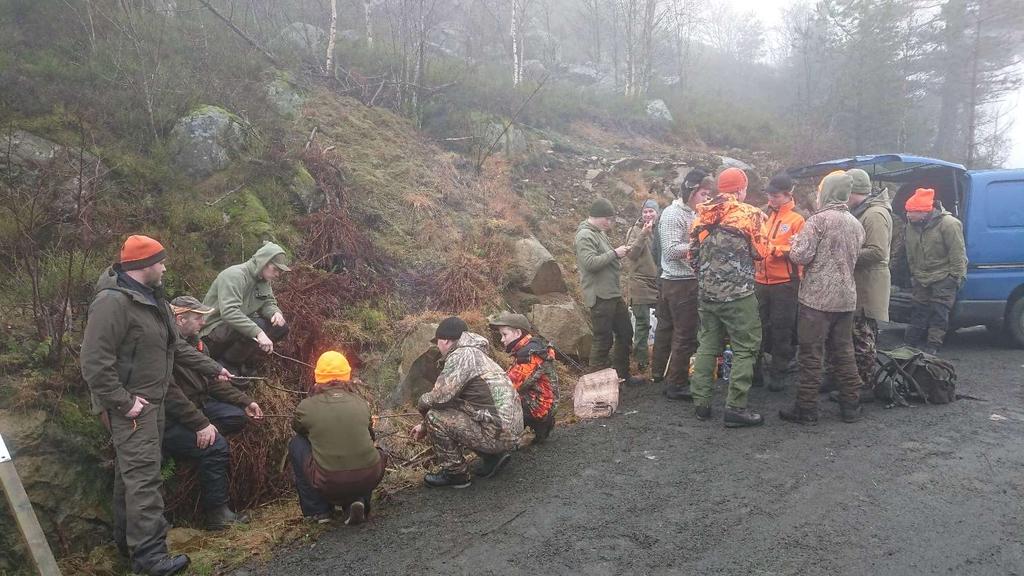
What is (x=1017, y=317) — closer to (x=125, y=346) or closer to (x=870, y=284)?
(x=870, y=284)

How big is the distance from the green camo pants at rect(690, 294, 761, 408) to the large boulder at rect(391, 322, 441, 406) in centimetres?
263

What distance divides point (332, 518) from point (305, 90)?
8.71 meters

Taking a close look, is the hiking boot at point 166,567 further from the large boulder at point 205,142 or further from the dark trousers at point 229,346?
the large boulder at point 205,142

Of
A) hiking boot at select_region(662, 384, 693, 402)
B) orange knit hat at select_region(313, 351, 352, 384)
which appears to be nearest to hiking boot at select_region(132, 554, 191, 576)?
orange knit hat at select_region(313, 351, 352, 384)

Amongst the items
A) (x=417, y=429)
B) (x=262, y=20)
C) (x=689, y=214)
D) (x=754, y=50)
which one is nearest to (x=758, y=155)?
(x=689, y=214)

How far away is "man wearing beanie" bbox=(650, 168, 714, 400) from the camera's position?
5707 millimetres

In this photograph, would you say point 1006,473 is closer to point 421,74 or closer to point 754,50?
point 421,74

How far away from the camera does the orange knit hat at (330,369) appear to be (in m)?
3.88

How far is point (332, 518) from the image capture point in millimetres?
3902

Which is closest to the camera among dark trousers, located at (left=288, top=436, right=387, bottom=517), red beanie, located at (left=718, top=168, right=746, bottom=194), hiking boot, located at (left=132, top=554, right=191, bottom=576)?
hiking boot, located at (left=132, top=554, right=191, bottom=576)

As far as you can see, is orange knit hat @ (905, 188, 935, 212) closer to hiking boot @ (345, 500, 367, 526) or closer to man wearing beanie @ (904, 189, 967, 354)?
man wearing beanie @ (904, 189, 967, 354)

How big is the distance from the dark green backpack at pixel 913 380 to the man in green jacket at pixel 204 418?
567cm

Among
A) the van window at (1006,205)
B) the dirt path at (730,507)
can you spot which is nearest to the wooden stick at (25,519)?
the dirt path at (730,507)

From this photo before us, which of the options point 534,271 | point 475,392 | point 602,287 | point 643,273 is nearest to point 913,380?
point 643,273
